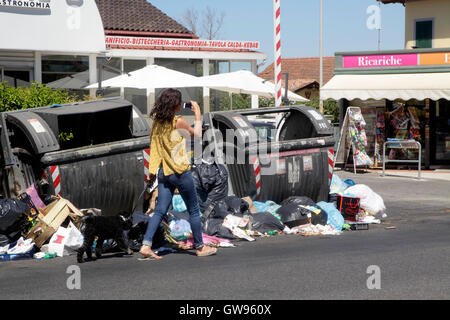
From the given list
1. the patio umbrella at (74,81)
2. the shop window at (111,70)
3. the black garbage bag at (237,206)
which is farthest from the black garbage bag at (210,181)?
the shop window at (111,70)

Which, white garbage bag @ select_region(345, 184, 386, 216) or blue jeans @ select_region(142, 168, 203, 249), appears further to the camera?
white garbage bag @ select_region(345, 184, 386, 216)

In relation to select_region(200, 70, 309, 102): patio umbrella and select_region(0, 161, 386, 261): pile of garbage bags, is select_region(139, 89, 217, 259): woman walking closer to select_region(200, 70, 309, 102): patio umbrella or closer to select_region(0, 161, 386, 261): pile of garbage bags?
select_region(0, 161, 386, 261): pile of garbage bags

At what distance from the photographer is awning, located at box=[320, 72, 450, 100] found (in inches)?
627

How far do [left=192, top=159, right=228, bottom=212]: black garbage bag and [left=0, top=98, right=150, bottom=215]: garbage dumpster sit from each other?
71 cm

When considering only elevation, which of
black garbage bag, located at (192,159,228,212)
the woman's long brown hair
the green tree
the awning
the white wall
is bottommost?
black garbage bag, located at (192,159,228,212)

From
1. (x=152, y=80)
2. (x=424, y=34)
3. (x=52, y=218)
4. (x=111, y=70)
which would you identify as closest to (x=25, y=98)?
(x=52, y=218)

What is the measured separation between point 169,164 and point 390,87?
1077 cm

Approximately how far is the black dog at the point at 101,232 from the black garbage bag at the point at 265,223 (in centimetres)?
187

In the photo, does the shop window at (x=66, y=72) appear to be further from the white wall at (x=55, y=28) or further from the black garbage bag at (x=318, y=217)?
the black garbage bag at (x=318, y=217)

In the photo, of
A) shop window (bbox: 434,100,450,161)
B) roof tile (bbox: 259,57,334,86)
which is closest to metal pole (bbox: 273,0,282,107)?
shop window (bbox: 434,100,450,161)

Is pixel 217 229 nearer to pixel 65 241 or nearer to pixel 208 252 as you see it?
pixel 208 252

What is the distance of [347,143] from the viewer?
1625 cm

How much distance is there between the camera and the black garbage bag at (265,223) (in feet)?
27.2
